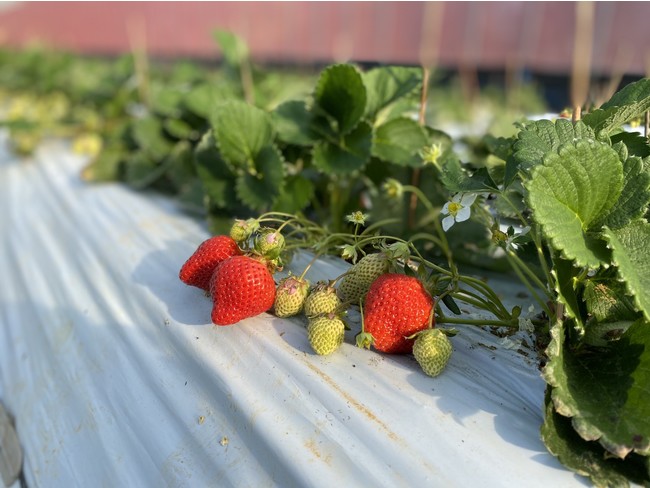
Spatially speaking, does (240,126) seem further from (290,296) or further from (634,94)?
(634,94)

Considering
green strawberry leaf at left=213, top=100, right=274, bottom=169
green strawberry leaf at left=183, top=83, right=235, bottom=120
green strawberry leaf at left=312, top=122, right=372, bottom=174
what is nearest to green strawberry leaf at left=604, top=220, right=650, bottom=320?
green strawberry leaf at left=312, top=122, right=372, bottom=174

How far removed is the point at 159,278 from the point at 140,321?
0.30 feet

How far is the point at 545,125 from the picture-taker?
0.64 metres

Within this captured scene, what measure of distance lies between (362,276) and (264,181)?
40 cm

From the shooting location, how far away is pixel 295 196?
103 centimetres

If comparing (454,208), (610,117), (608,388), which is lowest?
(608,388)

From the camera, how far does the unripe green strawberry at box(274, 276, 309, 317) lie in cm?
71

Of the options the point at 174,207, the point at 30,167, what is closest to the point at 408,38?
the point at 30,167

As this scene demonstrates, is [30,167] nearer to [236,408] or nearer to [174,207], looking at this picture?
[174,207]

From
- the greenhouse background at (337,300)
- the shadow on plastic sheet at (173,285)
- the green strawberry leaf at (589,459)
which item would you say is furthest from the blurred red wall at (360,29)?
the green strawberry leaf at (589,459)

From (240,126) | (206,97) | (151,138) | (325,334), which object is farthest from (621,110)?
(151,138)

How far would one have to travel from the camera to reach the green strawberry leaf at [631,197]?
58cm

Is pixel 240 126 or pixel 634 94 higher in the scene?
pixel 634 94

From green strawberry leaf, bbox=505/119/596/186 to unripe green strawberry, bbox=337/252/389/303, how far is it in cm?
18
